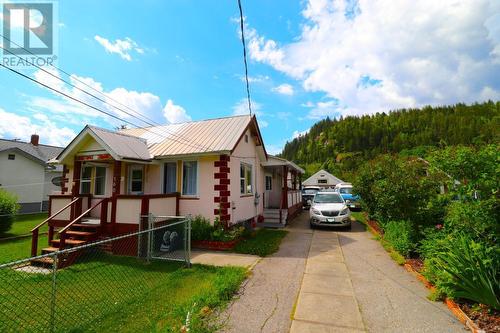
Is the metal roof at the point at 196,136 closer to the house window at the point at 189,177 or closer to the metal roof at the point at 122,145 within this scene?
the metal roof at the point at 122,145

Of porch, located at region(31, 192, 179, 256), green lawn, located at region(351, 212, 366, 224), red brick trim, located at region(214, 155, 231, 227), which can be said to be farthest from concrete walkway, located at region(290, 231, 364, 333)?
green lawn, located at region(351, 212, 366, 224)

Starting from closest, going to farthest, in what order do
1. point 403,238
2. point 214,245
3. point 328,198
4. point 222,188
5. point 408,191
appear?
point 403,238 < point 408,191 < point 214,245 < point 222,188 < point 328,198

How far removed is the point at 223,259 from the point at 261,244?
2.09m

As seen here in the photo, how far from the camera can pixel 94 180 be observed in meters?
12.0

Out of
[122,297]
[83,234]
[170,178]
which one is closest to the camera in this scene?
[122,297]

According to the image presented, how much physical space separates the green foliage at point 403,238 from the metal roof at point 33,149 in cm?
2915

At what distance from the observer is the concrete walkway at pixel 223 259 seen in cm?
756

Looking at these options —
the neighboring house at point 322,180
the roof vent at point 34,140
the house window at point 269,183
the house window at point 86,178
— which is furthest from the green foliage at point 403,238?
the neighboring house at point 322,180

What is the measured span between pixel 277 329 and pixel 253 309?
2.53ft

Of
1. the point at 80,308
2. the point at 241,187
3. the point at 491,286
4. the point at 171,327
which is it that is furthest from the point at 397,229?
the point at 80,308

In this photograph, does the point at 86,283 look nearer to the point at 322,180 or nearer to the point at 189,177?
the point at 189,177

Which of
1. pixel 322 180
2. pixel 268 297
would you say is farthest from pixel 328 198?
pixel 322 180

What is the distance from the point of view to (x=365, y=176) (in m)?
13.9

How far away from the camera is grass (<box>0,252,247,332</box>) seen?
4.26 metres
